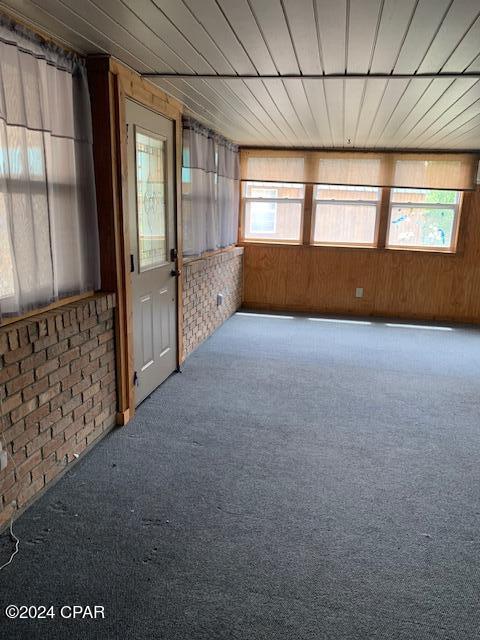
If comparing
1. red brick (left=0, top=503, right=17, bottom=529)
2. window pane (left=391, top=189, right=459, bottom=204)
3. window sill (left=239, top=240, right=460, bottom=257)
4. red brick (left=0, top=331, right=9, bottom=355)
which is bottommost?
red brick (left=0, top=503, right=17, bottom=529)

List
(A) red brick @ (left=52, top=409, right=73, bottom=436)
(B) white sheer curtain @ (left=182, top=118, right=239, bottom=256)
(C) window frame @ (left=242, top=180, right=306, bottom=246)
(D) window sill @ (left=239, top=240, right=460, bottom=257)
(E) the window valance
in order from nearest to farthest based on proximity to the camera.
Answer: (A) red brick @ (left=52, top=409, right=73, bottom=436) < (B) white sheer curtain @ (left=182, top=118, right=239, bottom=256) < (E) the window valance < (D) window sill @ (left=239, top=240, right=460, bottom=257) < (C) window frame @ (left=242, top=180, right=306, bottom=246)

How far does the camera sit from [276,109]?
3.72 m

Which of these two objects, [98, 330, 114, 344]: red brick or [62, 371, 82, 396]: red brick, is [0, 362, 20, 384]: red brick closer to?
[62, 371, 82, 396]: red brick

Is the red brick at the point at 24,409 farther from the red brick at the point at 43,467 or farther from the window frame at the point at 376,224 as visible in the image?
the window frame at the point at 376,224

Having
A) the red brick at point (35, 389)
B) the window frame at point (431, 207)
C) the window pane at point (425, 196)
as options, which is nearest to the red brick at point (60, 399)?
the red brick at point (35, 389)

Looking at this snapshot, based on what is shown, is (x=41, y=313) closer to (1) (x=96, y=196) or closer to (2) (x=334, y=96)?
(1) (x=96, y=196)

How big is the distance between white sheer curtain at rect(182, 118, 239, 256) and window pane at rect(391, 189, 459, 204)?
2.17 m

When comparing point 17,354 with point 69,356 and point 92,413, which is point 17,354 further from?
point 92,413

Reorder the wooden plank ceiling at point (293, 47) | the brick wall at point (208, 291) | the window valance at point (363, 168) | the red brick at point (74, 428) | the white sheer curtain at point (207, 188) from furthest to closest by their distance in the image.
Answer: the window valance at point (363, 168)
the brick wall at point (208, 291)
the white sheer curtain at point (207, 188)
the red brick at point (74, 428)
the wooden plank ceiling at point (293, 47)

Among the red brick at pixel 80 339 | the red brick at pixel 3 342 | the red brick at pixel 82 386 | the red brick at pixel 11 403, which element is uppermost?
the red brick at pixel 3 342

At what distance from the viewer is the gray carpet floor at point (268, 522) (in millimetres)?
1710

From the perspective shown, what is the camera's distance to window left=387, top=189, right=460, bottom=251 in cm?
615

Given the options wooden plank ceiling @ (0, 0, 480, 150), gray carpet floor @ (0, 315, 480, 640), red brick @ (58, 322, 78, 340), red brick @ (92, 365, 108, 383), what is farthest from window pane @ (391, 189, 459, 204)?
red brick @ (58, 322, 78, 340)

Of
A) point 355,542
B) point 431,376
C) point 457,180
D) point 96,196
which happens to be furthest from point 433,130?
point 355,542
